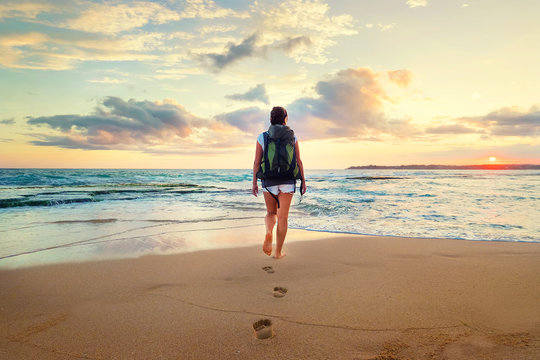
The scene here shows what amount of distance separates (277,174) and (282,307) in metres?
2.00

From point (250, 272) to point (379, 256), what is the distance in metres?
2.00

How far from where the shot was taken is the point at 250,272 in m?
3.95

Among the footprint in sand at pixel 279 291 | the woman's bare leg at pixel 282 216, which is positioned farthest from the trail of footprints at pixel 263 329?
the woman's bare leg at pixel 282 216

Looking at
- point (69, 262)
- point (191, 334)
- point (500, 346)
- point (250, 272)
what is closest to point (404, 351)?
point (500, 346)

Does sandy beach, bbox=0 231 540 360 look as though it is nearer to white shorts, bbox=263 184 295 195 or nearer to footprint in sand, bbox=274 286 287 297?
footprint in sand, bbox=274 286 287 297

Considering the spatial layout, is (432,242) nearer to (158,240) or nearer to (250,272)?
(250,272)

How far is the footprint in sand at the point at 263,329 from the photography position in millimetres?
2344

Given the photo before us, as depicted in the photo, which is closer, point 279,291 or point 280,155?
point 279,291

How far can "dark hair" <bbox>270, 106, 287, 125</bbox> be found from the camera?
454 centimetres

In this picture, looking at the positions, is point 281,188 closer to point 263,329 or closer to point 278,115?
point 278,115

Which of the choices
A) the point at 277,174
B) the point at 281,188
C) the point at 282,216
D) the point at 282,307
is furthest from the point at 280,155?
the point at 282,307

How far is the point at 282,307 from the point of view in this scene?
2.86 m

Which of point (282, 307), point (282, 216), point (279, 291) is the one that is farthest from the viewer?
point (282, 216)

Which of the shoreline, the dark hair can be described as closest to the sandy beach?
the shoreline
